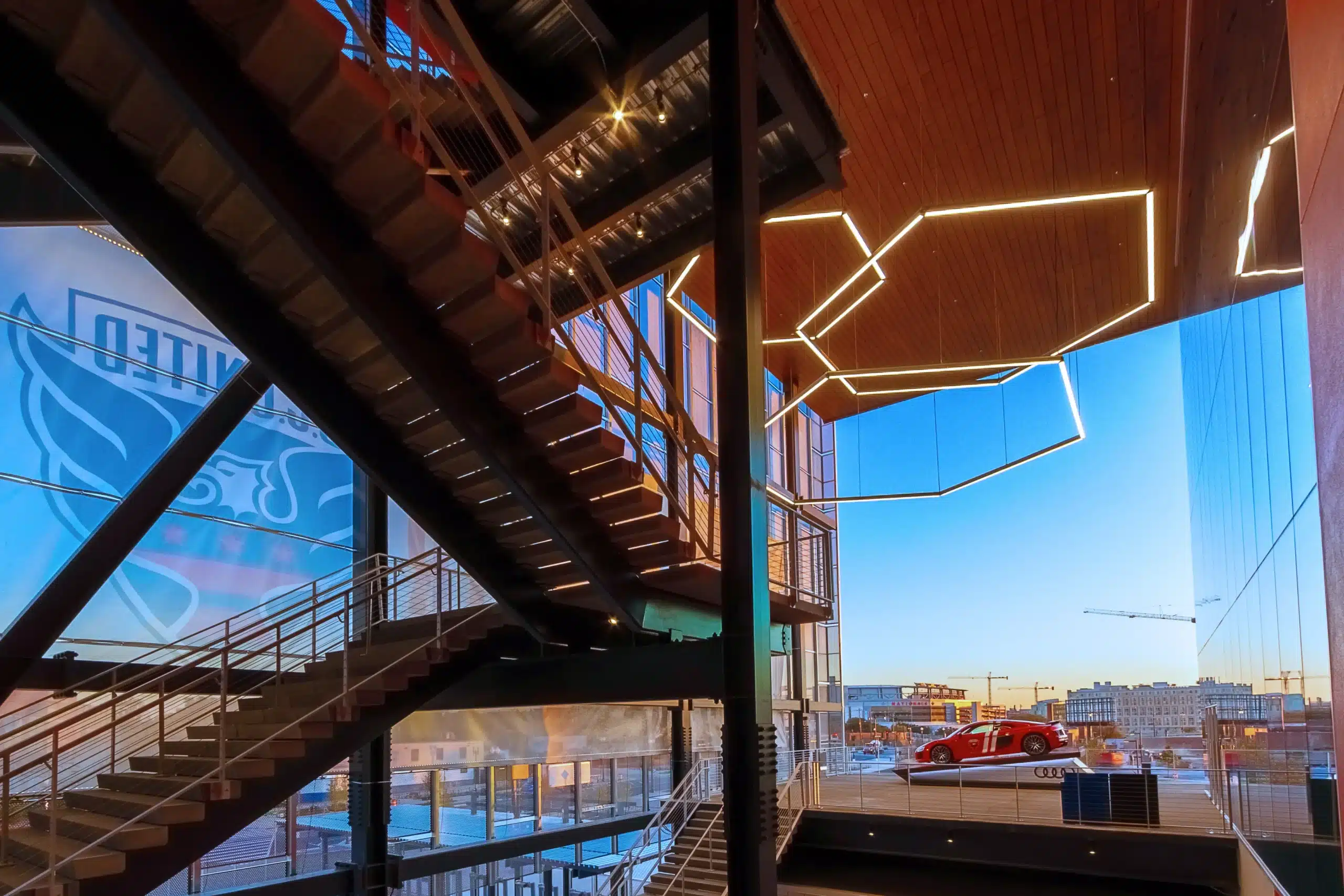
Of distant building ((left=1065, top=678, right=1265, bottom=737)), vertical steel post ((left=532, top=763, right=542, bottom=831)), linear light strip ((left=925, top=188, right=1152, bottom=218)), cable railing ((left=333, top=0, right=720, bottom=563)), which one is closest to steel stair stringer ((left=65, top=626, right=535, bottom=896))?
cable railing ((left=333, top=0, right=720, bottom=563))

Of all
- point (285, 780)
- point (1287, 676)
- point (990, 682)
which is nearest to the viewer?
point (1287, 676)

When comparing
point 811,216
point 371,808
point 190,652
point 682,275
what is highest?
point 811,216

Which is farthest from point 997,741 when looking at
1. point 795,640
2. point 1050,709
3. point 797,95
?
point 797,95

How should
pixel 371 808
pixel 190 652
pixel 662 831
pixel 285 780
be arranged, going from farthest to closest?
pixel 662 831 < pixel 371 808 < pixel 190 652 < pixel 285 780

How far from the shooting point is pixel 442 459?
6.58 meters

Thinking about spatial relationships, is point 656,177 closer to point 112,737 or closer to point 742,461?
point 742,461

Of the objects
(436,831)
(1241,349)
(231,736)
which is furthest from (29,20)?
(436,831)

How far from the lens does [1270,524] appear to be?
4695 millimetres

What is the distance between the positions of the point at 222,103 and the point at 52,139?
991mm

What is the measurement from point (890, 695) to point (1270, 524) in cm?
2120

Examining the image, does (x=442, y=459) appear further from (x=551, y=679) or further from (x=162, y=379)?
(x=162, y=379)

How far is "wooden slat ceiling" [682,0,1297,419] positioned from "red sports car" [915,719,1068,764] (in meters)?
7.81

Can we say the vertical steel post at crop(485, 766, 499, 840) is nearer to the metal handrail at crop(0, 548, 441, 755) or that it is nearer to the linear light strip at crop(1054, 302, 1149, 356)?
the metal handrail at crop(0, 548, 441, 755)

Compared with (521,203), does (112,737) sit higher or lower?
lower
